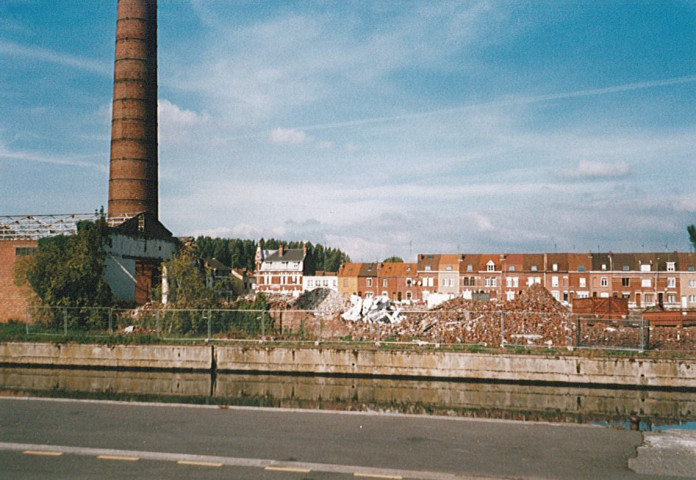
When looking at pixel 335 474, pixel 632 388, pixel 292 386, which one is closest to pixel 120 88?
pixel 292 386

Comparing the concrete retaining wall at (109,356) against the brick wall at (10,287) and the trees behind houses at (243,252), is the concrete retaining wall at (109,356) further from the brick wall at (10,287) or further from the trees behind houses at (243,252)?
the trees behind houses at (243,252)

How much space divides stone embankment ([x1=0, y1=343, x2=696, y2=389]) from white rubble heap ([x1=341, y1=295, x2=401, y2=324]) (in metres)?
7.50

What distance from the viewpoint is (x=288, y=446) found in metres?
11.3

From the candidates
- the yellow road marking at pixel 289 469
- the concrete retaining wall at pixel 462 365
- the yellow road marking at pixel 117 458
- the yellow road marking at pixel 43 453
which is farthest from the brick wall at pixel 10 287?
the yellow road marking at pixel 289 469

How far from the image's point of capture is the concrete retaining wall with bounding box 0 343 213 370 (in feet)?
86.7

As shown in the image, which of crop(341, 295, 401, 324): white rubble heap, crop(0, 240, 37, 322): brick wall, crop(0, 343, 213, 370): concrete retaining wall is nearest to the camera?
crop(0, 343, 213, 370): concrete retaining wall

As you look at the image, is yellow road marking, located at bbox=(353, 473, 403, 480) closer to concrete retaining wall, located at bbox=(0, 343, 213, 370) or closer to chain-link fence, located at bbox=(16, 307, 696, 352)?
chain-link fence, located at bbox=(16, 307, 696, 352)

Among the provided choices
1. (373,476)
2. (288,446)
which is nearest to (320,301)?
(288,446)

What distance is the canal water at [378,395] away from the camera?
18.2 metres

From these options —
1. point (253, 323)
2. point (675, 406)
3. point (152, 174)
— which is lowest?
point (675, 406)

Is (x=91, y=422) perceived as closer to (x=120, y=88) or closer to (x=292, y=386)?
(x=292, y=386)

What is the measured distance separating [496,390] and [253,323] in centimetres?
1134

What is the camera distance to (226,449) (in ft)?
36.2

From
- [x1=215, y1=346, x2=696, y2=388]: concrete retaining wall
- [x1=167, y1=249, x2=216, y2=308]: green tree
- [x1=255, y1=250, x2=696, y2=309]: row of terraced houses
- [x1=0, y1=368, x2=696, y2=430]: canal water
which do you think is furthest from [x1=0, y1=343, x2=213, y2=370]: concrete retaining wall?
[x1=255, y1=250, x2=696, y2=309]: row of terraced houses
